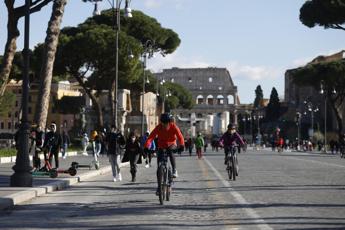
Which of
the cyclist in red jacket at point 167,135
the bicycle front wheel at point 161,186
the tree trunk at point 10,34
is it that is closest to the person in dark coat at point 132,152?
the cyclist in red jacket at point 167,135

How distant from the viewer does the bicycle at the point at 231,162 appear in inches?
901

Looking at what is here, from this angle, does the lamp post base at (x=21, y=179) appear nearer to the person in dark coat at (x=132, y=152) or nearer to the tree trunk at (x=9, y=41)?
the person in dark coat at (x=132, y=152)

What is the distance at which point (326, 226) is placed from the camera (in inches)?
426

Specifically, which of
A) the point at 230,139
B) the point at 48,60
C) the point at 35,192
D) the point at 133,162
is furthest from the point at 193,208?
the point at 48,60

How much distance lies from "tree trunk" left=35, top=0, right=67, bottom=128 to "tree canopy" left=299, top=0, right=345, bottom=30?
30.2 metres

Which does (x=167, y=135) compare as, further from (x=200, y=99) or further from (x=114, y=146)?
(x=200, y=99)

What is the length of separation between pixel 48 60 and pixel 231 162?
13.6 metres

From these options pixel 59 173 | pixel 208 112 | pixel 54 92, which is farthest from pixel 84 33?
pixel 208 112

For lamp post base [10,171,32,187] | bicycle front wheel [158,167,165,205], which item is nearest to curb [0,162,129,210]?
lamp post base [10,171,32,187]

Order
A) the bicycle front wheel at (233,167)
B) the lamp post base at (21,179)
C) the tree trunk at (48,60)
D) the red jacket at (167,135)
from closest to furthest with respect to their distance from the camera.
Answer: the red jacket at (167,135) → the lamp post base at (21,179) → the bicycle front wheel at (233,167) → the tree trunk at (48,60)

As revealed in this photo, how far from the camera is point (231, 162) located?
2305cm

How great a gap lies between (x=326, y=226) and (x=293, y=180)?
1135cm

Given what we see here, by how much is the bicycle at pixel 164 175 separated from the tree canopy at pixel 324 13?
46.5 meters

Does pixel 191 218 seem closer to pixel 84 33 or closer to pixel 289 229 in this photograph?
pixel 289 229
